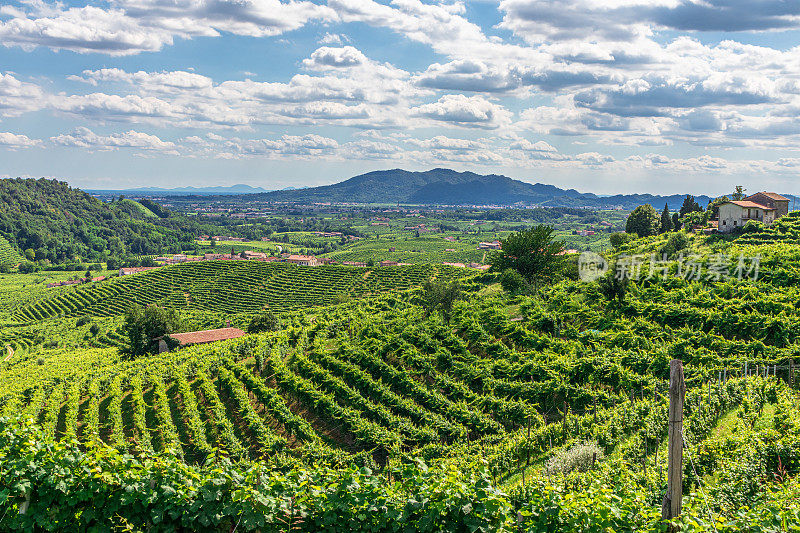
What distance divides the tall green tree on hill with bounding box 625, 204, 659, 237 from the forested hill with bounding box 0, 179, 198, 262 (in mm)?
166070

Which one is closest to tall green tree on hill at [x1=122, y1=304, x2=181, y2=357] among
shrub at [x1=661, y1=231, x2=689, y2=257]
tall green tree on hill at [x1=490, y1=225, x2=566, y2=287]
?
tall green tree on hill at [x1=490, y1=225, x2=566, y2=287]

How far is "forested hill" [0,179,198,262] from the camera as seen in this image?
16150cm

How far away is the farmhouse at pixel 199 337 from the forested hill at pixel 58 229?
139 m

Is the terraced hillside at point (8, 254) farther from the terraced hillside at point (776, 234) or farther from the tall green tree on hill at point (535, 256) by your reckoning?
the terraced hillside at point (776, 234)

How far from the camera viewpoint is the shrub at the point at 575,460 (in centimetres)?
1132

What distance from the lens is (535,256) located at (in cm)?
3572

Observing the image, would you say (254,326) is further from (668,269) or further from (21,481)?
(21,481)

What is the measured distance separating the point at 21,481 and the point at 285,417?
1537 cm

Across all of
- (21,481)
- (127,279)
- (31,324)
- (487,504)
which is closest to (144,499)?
(21,481)

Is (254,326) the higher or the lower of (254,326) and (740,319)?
the lower

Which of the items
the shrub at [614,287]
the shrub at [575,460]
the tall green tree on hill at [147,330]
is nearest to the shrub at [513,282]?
the shrub at [614,287]

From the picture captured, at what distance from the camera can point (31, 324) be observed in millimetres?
78000

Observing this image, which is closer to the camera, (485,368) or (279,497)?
(279,497)

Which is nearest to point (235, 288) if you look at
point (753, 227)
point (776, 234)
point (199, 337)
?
point (199, 337)
